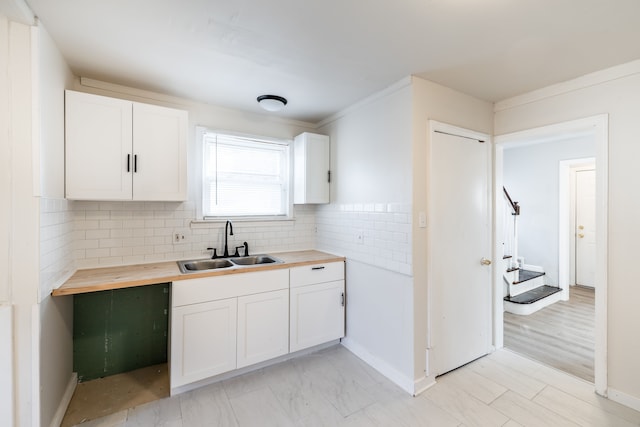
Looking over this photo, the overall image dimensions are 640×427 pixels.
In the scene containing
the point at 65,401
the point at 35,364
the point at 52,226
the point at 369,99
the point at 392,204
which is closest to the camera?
the point at 35,364

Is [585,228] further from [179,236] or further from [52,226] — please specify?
[52,226]

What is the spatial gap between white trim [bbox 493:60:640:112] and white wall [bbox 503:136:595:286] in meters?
1.92

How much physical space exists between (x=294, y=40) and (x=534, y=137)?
2.23 m

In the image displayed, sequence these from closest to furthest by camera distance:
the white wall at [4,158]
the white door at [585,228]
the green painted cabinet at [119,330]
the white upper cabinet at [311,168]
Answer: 1. the white wall at [4,158]
2. the green painted cabinet at [119,330]
3. the white upper cabinet at [311,168]
4. the white door at [585,228]

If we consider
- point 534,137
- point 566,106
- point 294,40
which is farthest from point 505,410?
point 294,40

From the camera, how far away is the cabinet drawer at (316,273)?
2627 mm

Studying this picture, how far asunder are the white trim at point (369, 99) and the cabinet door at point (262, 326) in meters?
1.87

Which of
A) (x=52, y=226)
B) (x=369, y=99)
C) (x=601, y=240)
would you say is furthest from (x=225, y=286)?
(x=601, y=240)

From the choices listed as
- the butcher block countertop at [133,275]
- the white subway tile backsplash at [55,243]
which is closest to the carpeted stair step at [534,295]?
the butcher block countertop at [133,275]

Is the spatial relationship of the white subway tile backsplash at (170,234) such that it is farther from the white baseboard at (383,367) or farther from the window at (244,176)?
the white baseboard at (383,367)

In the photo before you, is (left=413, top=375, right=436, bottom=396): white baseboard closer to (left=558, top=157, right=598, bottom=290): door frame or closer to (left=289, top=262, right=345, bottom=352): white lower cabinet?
(left=289, top=262, right=345, bottom=352): white lower cabinet

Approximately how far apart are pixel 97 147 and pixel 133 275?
0.98 metres

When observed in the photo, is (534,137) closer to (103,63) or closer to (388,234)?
(388,234)

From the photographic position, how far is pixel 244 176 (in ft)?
9.98
